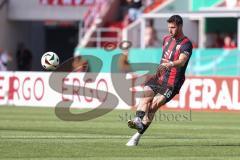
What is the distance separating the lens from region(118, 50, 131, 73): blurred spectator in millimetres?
28781

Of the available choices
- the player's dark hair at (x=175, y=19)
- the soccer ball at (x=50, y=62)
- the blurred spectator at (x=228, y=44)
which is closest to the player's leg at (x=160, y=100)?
the player's dark hair at (x=175, y=19)

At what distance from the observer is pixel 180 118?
2169 centimetres

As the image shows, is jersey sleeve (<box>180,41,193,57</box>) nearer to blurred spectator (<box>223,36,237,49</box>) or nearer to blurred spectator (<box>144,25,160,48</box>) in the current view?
blurred spectator (<box>223,36,237,49</box>)

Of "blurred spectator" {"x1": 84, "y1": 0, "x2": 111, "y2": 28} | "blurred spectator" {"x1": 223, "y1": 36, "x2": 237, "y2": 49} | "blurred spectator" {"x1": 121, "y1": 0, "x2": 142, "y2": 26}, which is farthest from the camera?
"blurred spectator" {"x1": 84, "y1": 0, "x2": 111, "y2": 28}

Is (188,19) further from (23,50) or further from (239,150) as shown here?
(239,150)

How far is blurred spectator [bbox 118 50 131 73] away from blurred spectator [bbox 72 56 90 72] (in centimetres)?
121

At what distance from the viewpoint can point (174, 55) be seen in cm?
1389

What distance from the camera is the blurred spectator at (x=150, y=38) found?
104ft

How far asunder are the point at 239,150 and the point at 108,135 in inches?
130

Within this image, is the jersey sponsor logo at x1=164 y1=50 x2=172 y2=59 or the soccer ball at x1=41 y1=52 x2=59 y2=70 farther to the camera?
the soccer ball at x1=41 y1=52 x2=59 y2=70

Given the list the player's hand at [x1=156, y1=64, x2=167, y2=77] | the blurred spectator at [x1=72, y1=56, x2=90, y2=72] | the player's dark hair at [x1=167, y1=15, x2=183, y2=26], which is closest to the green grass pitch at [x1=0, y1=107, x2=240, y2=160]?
the player's hand at [x1=156, y1=64, x2=167, y2=77]

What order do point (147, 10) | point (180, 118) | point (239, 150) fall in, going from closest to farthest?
point (239, 150) < point (180, 118) < point (147, 10)

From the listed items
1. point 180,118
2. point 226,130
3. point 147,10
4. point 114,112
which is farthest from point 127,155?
point 147,10

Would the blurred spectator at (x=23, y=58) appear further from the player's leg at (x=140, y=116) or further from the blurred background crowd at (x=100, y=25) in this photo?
the player's leg at (x=140, y=116)
